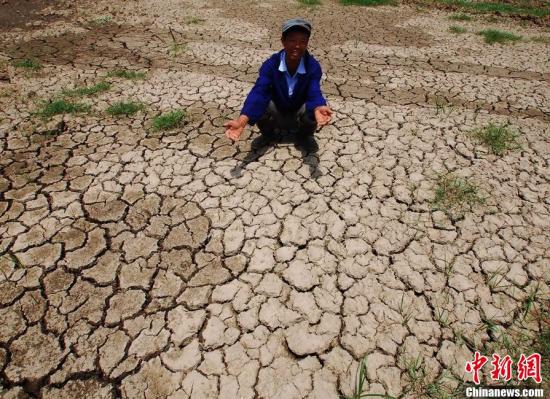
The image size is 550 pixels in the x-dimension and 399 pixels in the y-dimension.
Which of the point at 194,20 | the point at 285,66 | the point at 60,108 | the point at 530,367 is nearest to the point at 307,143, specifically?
the point at 285,66

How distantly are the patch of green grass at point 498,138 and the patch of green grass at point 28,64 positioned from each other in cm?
599

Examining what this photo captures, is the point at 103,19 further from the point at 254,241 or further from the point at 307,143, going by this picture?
the point at 254,241

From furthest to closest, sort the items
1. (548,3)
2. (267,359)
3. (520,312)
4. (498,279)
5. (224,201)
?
(548,3) < (224,201) < (498,279) < (520,312) < (267,359)

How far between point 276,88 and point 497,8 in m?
8.80

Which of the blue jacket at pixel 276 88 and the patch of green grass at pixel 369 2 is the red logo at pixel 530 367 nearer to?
the blue jacket at pixel 276 88

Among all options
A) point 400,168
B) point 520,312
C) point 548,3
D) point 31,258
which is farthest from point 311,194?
point 548,3

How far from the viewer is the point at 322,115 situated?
2.86 m

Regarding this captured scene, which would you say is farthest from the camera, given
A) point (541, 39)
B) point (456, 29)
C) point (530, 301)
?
point (456, 29)

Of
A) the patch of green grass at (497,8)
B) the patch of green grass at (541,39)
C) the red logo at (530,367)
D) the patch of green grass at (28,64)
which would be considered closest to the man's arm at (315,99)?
the red logo at (530,367)

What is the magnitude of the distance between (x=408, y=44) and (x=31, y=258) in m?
6.71

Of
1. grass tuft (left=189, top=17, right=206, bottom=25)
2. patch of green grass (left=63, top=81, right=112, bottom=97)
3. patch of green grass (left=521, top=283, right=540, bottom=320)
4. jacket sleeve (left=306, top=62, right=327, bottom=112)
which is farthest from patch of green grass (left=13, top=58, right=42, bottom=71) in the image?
patch of green grass (left=521, top=283, right=540, bottom=320)

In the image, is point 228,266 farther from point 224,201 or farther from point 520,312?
point 520,312

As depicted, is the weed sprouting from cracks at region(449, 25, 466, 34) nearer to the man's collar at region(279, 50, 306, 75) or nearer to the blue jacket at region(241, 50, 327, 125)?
the blue jacket at region(241, 50, 327, 125)

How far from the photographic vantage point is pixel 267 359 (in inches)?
78.3
